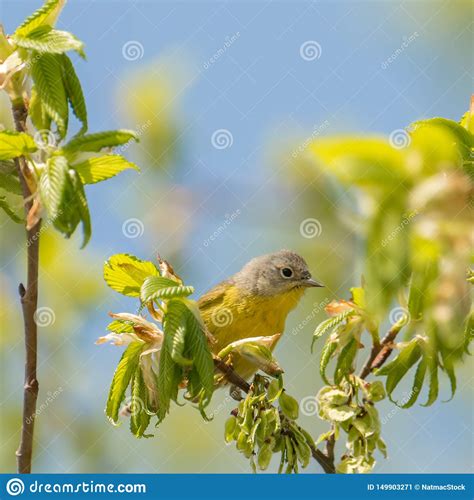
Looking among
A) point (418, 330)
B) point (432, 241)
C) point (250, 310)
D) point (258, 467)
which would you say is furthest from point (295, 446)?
point (250, 310)

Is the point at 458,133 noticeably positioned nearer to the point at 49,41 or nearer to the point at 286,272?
the point at 49,41

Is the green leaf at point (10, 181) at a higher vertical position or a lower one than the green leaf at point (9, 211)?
higher

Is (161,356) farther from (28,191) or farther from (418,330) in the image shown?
(418,330)

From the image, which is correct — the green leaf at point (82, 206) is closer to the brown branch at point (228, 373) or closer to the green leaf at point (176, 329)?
the green leaf at point (176, 329)

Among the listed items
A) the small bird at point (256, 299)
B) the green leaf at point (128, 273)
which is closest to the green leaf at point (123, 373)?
the green leaf at point (128, 273)

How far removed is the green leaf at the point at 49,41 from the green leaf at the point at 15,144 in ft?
0.84

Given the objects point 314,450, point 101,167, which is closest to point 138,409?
point 314,450

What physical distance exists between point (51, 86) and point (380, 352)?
5.27ft

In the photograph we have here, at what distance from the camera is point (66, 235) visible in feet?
6.70

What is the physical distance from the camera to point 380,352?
120 inches

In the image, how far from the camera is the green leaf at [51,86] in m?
2.20
